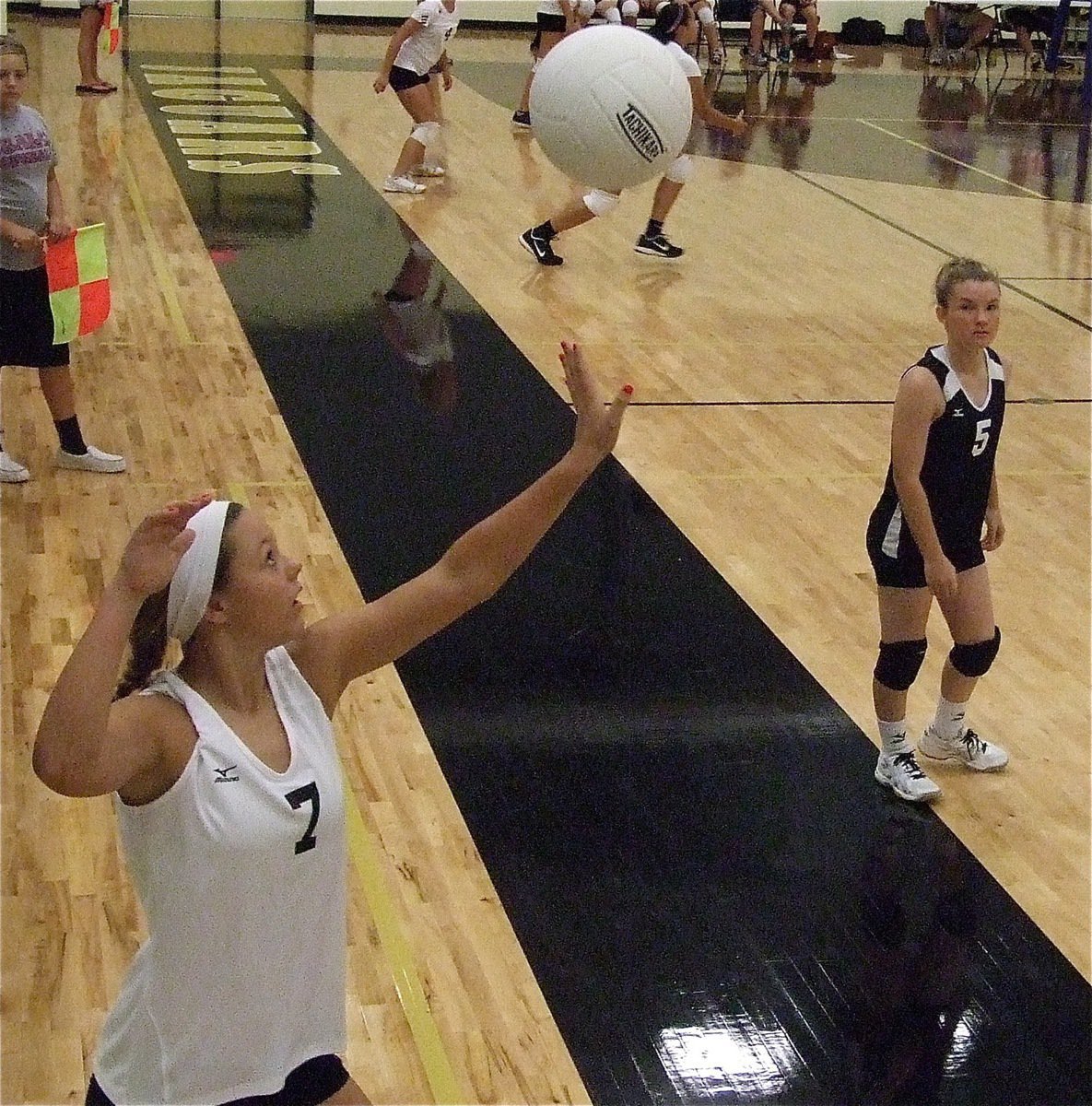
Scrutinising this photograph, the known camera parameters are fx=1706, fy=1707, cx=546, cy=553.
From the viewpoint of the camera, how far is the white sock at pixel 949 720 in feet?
17.0

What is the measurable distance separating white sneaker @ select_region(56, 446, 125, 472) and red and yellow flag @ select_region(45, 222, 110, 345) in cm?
53

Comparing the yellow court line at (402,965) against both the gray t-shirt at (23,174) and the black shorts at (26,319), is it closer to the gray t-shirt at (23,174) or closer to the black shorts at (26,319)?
the black shorts at (26,319)

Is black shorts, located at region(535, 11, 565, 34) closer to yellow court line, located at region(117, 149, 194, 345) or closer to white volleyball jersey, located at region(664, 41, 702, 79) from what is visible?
yellow court line, located at region(117, 149, 194, 345)

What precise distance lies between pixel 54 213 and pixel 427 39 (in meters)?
6.12

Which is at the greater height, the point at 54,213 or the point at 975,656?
the point at 54,213

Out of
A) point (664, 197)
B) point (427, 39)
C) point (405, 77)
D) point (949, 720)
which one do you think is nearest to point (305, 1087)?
point (949, 720)

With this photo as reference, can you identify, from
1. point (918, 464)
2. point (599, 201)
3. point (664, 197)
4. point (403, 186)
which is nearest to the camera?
point (918, 464)

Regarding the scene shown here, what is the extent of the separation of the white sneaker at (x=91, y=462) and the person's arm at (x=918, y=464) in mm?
3742

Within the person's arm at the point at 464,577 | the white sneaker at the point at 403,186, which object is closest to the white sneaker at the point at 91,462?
the person's arm at the point at 464,577

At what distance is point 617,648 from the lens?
593 cm

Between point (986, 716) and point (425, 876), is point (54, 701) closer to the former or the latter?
point (425, 876)

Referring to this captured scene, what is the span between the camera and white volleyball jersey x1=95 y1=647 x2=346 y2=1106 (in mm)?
2438

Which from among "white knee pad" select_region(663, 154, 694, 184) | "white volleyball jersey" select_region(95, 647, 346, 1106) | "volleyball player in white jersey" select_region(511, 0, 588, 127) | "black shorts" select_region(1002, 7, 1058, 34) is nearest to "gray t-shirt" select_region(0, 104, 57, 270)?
"white volleyball jersey" select_region(95, 647, 346, 1106)

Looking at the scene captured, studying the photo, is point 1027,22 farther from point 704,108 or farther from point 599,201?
point 599,201
